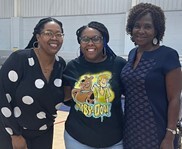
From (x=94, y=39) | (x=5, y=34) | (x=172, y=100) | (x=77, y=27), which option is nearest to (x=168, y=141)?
(x=172, y=100)

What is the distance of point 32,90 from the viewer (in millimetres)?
1864

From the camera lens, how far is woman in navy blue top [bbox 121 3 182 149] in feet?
5.40

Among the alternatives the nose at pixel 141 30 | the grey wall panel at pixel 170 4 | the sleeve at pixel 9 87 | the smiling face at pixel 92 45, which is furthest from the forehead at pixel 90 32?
the grey wall panel at pixel 170 4

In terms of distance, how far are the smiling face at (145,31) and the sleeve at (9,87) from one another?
0.77 metres


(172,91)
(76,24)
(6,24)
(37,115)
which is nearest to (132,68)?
(172,91)

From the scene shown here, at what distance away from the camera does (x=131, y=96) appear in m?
1.74

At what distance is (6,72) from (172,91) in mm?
1037

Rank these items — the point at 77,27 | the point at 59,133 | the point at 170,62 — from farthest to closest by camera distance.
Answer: the point at 77,27
the point at 59,133
the point at 170,62

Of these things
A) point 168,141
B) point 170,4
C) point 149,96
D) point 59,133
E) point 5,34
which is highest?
point 170,4

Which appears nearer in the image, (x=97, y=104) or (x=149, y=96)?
(x=149, y=96)

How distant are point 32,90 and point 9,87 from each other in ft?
0.48

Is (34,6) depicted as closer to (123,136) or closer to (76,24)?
(76,24)

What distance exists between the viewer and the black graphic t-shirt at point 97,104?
5.99 feet

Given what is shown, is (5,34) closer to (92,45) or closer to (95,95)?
(92,45)
